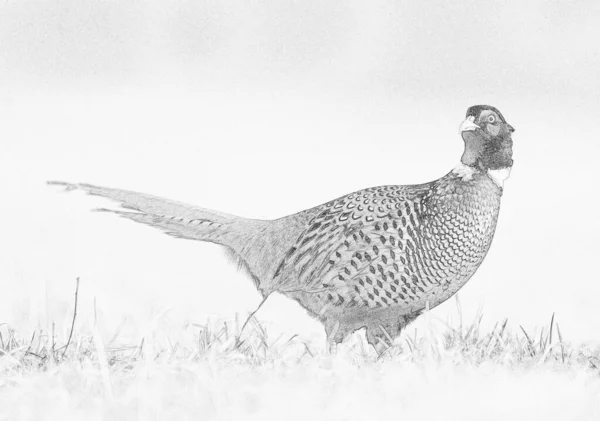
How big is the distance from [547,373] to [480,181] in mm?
1391

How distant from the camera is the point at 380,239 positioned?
4.84 metres

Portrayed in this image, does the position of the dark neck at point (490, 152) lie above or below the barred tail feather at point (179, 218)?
above

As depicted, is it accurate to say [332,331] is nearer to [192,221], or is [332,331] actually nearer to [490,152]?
[192,221]

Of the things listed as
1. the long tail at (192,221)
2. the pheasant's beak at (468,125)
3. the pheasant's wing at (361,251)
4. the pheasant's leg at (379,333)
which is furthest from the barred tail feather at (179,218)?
the pheasant's beak at (468,125)

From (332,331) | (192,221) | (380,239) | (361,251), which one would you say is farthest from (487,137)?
(192,221)

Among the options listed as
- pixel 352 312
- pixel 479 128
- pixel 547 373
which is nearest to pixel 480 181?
pixel 479 128

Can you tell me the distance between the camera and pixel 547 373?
3.91 metres

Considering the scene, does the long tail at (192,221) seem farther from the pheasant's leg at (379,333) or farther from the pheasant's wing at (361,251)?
the pheasant's leg at (379,333)

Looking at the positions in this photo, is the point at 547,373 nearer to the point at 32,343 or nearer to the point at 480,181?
the point at 480,181

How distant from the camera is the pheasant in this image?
189 inches

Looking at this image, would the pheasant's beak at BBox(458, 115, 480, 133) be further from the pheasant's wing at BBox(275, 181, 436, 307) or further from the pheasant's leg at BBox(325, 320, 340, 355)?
the pheasant's leg at BBox(325, 320, 340, 355)

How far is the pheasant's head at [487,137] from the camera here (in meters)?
4.94

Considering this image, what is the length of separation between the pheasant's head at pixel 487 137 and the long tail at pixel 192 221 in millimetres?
1293

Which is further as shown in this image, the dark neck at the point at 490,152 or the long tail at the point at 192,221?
the long tail at the point at 192,221
